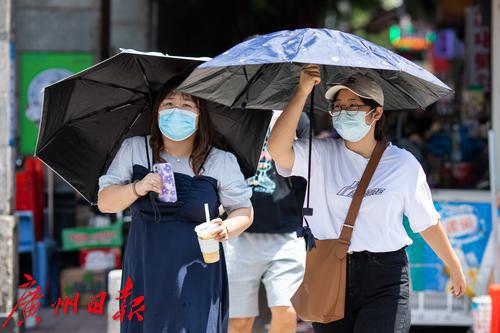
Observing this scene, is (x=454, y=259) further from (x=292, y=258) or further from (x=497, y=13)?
(x=497, y=13)

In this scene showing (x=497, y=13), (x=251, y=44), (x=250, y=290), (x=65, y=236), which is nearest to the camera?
(x=251, y=44)

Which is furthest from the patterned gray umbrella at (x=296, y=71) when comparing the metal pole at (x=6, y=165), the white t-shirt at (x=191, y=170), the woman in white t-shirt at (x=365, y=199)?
the metal pole at (x=6, y=165)

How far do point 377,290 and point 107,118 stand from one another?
5.09ft

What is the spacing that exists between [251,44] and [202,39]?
12519 millimetres

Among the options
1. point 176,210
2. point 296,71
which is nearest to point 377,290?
point 176,210

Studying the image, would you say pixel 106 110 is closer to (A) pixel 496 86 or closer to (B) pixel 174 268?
(B) pixel 174 268

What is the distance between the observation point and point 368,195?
408cm

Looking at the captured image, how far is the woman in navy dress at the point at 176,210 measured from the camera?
3939mm

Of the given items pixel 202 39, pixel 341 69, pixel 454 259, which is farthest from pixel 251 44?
pixel 202 39

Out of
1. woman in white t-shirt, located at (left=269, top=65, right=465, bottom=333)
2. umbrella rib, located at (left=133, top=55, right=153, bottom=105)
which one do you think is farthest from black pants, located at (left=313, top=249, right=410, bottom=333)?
umbrella rib, located at (left=133, top=55, right=153, bottom=105)

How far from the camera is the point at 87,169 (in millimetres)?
4355

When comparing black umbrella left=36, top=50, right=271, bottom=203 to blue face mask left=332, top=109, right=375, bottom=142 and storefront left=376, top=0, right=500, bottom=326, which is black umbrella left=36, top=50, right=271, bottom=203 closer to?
blue face mask left=332, top=109, right=375, bottom=142

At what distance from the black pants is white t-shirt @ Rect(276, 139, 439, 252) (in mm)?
56

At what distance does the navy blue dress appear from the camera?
3.94m
